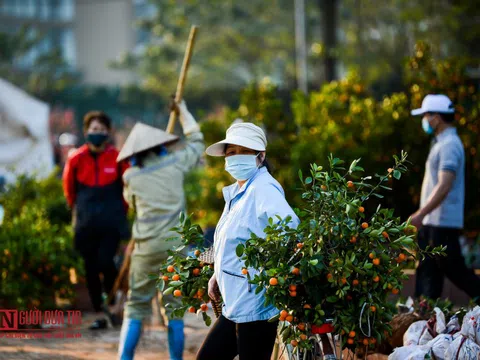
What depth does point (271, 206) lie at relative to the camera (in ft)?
15.4

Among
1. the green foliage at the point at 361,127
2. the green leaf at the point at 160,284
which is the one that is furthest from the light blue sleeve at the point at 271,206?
the green foliage at the point at 361,127

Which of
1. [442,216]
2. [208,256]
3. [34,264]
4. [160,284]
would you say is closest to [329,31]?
[34,264]

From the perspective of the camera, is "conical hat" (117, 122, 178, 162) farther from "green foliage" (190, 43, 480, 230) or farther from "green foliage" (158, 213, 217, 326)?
"green foliage" (190, 43, 480, 230)

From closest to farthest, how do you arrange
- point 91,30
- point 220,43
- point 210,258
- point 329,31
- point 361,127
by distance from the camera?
point 210,258, point 361,127, point 329,31, point 220,43, point 91,30

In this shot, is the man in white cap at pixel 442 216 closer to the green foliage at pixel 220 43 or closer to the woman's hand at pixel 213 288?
the woman's hand at pixel 213 288

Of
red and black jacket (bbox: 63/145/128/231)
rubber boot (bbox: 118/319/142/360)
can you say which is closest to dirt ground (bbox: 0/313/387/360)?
rubber boot (bbox: 118/319/142/360)

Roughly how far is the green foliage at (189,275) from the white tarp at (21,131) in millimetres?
11734

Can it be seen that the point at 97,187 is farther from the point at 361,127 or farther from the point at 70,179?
the point at 361,127

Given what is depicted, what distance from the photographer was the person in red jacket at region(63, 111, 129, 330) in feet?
27.6

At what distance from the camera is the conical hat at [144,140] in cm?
674

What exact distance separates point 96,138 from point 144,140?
5.48 ft

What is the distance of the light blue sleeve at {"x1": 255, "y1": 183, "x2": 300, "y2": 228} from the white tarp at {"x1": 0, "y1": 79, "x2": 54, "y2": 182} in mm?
12274

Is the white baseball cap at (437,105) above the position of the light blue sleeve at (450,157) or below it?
above

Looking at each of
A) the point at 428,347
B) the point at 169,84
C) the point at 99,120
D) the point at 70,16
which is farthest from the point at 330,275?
the point at 70,16
